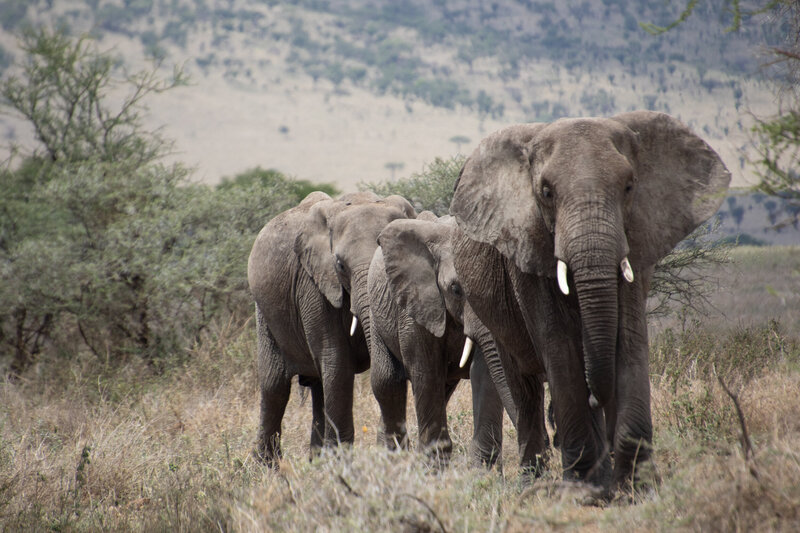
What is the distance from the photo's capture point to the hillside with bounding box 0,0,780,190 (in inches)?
2554

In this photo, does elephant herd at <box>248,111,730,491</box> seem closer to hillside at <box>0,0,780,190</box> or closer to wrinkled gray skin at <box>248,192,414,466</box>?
wrinkled gray skin at <box>248,192,414,466</box>

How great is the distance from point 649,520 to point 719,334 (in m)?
6.46

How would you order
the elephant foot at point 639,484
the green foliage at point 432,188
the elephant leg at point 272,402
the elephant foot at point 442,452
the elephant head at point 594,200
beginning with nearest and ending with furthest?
the elephant foot at point 639,484 < the elephant head at point 594,200 < the elephant foot at point 442,452 < the elephant leg at point 272,402 < the green foliage at point 432,188

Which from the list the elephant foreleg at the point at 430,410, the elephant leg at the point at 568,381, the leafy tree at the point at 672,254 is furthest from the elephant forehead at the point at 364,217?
the leafy tree at the point at 672,254

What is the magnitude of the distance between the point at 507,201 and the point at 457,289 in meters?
1.37

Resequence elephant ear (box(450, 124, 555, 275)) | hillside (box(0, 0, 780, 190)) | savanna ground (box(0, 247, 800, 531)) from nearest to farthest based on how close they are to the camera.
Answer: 1. savanna ground (box(0, 247, 800, 531))
2. elephant ear (box(450, 124, 555, 275))
3. hillside (box(0, 0, 780, 190))

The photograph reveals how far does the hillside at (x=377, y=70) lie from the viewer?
2554 inches

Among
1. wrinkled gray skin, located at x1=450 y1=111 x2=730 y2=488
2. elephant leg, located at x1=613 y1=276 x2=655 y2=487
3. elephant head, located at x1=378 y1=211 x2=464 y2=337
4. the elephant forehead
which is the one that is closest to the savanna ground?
elephant leg, located at x1=613 y1=276 x2=655 y2=487

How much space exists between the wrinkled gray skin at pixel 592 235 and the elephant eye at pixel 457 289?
2.84 ft

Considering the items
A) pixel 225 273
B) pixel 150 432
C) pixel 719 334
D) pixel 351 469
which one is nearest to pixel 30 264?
pixel 225 273

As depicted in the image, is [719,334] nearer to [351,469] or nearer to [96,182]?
[351,469]

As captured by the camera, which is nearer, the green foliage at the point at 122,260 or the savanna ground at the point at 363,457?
the savanna ground at the point at 363,457

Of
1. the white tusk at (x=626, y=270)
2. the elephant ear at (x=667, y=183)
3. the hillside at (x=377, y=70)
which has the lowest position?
the hillside at (x=377, y=70)

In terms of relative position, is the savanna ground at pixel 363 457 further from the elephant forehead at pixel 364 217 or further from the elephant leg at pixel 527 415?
the elephant forehead at pixel 364 217
